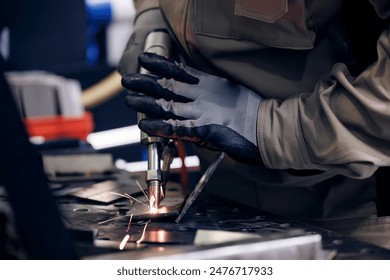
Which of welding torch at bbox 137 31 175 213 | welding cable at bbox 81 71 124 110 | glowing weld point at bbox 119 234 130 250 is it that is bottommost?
welding cable at bbox 81 71 124 110

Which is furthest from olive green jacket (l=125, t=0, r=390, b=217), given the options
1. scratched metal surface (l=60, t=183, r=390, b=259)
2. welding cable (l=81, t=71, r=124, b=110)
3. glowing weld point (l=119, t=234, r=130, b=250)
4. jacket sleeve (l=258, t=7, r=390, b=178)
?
welding cable (l=81, t=71, r=124, b=110)

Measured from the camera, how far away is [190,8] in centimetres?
98

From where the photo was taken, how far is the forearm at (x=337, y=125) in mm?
817

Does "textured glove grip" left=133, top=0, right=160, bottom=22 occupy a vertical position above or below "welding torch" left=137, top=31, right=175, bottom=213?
above

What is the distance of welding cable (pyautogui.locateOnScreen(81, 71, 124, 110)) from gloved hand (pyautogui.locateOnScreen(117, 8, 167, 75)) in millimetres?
1219

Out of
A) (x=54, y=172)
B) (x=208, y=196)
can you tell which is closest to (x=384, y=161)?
(x=208, y=196)

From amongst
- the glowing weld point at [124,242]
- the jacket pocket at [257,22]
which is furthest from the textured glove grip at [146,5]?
the glowing weld point at [124,242]

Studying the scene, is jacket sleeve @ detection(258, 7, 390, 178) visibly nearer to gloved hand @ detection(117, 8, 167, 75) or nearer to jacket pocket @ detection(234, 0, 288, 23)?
jacket pocket @ detection(234, 0, 288, 23)

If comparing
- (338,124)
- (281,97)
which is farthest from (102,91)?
(338,124)

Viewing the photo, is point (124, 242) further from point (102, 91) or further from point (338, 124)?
point (102, 91)

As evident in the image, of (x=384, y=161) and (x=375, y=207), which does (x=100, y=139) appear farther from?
(x=384, y=161)

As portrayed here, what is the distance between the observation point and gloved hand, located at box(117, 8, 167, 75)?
3.70ft

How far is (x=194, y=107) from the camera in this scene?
0.88 m

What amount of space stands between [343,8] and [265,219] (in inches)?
13.1
